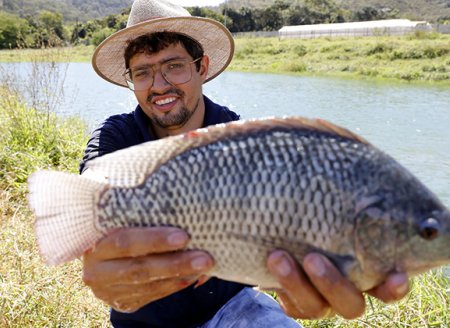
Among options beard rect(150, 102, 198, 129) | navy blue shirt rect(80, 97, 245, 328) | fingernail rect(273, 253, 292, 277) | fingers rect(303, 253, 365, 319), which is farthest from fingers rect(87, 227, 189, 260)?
beard rect(150, 102, 198, 129)

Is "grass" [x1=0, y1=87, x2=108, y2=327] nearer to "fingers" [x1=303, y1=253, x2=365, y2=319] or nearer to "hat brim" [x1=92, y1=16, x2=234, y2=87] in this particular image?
"hat brim" [x1=92, y1=16, x2=234, y2=87]

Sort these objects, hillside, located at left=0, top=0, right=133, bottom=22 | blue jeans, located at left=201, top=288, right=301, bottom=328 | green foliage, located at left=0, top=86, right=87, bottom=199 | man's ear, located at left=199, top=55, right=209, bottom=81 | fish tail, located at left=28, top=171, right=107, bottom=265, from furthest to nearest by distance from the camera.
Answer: hillside, located at left=0, top=0, right=133, bottom=22 → green foliage, located at left=0, top=86, right=87, bottom=199 → man's ear, located at left=199, top=55, right=209, bottom=81 → blue jeans, located at left=201, top=288, right=301, bottom=328 → fish tail, located at left=28, top=171, right=107, bottom=265

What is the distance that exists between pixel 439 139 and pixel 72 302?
29.8ft

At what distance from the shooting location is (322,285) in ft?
4.91

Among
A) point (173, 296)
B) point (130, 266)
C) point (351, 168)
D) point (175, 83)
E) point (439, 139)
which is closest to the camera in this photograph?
point (351, 168)

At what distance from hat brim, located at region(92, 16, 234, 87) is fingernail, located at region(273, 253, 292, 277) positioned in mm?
1561

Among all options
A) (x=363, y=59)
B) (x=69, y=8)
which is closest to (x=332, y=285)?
(x=363, y=59)

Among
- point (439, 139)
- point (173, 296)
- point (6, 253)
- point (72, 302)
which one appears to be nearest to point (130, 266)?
point (173, 296)

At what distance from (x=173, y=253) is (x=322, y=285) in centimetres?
48

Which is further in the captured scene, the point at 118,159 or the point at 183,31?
the point at 183,31

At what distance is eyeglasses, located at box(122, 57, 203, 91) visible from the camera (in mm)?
2682

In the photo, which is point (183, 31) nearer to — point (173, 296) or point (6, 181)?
point (173, 296)

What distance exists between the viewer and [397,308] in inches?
123

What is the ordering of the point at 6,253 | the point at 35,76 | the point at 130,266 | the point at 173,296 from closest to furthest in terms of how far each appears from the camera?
the point at 130,266, the point at 173,296, the point at 6,253, the point at 35,76
